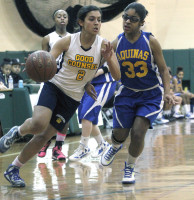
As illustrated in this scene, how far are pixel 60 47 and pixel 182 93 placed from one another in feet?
40.8

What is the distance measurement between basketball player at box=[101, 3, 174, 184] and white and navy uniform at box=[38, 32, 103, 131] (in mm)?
359

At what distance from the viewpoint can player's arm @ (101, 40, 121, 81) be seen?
19.1ft

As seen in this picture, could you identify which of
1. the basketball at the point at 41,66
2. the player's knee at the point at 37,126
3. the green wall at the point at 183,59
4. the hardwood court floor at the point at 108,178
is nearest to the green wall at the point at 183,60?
the green wall at the point at 183,59

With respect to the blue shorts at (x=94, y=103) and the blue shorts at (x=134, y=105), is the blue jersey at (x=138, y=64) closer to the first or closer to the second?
the blue shorts at (x=134, y=105)

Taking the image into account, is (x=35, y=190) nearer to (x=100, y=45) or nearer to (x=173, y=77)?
(x=100, y=45)

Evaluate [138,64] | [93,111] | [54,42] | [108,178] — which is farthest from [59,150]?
[138,64]

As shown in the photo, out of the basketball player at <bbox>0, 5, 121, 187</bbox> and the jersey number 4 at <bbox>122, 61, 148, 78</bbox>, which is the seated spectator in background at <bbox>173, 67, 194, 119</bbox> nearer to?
the jersey number 4 at <bbox>122, 61, 148, 78</bbox>

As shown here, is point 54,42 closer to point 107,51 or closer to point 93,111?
point 93,111

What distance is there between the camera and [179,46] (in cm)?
1986

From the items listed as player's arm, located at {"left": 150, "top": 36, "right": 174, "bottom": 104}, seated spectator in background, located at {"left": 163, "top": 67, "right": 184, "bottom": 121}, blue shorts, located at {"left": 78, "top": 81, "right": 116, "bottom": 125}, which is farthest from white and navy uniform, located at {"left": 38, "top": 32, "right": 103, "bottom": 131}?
seated spectator in background, located at {"left": 163, "top": 67, "right": 184, "bottom": 121}

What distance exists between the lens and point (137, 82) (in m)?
6.27

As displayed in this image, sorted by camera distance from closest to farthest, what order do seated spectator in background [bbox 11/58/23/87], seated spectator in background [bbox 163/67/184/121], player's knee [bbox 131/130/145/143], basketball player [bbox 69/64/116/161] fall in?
1. player's knee [bbox 131/130/145/143]
2. basketball player [bbox 69/64/116/161]
3. seated spectator in background [bbox 11/58/23/87]
4. seated spectator in background [bbox 163/67/184/121]

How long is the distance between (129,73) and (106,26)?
1223cm

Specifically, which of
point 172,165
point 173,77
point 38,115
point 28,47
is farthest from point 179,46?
→ point 38,115
